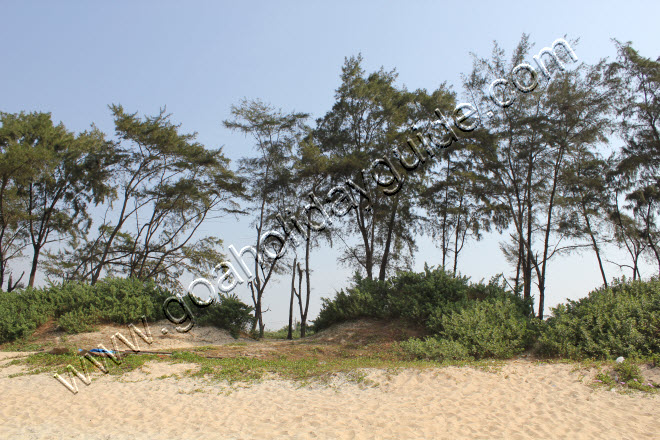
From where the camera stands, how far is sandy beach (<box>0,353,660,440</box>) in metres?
5.79

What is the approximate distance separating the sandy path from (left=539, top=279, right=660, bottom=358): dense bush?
96 cm

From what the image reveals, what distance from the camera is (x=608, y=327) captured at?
8.95 m

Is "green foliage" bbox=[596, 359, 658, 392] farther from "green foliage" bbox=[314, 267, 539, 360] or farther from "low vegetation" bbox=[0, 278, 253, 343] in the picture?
"low vegetation" bbox=[0, 278, 253, 343]

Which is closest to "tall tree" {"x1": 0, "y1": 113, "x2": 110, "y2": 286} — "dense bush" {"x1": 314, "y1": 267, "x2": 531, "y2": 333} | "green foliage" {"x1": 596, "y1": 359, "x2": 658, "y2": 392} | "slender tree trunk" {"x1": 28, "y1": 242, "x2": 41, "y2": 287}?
"slender tree trunk" {"x1": 28, "y1": 242, "x2": 41, "y2": 287}

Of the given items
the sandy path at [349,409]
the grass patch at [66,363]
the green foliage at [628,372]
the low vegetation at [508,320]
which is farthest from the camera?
the grass patch at [66,363]

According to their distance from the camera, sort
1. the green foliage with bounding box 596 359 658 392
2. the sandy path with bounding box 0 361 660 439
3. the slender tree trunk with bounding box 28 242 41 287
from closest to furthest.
→ the sandy path with bounding box 0 361 660 439 < the green foliage with bounding box 596 359 658 392 < the slender tree trunk with bounding box 28 242 41 287

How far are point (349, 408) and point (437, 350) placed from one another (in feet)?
10.7

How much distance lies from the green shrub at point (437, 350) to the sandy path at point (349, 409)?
31.8 inches

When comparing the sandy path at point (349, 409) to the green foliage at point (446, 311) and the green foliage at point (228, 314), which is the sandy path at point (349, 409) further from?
the green foliage at point (228, 314)

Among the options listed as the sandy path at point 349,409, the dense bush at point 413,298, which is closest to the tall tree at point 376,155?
the dense bush at point 413,298

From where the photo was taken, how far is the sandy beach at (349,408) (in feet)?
19.0

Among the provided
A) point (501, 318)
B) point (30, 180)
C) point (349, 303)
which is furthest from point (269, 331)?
point (501, 318)

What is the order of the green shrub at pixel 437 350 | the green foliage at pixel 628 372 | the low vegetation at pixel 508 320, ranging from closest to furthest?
the green foliage at pixel 628 372 < the low vegetation at pixel 508 320 < the green shrub at pixel 437 350

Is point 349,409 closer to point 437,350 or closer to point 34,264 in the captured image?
point 437,350
